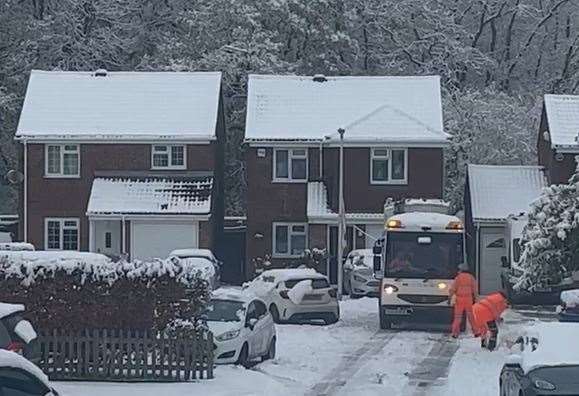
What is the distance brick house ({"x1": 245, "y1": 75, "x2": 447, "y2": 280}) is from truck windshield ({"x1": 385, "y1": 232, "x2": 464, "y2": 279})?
45.5 feet

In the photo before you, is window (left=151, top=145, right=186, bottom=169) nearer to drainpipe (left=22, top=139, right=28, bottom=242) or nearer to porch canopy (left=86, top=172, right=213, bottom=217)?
porch canopy (left=86, top=172, right=213, bottom=217)

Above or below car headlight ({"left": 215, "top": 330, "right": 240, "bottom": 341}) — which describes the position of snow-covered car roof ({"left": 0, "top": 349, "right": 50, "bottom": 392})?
above

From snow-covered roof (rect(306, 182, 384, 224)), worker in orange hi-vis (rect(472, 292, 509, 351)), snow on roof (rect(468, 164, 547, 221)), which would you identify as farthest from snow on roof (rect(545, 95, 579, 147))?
worker in orange hi-vis (rect(472, 292, 509, 351))

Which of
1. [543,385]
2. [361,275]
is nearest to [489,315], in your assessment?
[543,385]

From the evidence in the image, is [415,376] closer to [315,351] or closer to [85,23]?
[315,351]

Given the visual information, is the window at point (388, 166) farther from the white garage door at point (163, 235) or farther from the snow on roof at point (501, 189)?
the white garage door at point (163, 235)

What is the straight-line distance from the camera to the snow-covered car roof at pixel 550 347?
1382 cm

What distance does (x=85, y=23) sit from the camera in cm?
5988

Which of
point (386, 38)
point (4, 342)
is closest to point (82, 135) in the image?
point (386, 38)

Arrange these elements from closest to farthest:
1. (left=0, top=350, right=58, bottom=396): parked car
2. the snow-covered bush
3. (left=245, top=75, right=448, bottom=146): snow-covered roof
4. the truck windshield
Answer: (left=0, top=350, right=58, bottom=396): parked car < the snow-covered bush < the truck windshield < (left=245, top=75, right=448, bottom=146): snow-covered roof

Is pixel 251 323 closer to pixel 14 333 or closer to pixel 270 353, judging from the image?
pixel 270 353

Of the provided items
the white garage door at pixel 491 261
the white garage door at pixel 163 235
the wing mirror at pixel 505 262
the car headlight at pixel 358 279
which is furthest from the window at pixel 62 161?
the wing mirror at pixel 505 262

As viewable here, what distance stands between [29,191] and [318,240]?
443 inches

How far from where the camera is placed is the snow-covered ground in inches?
758
